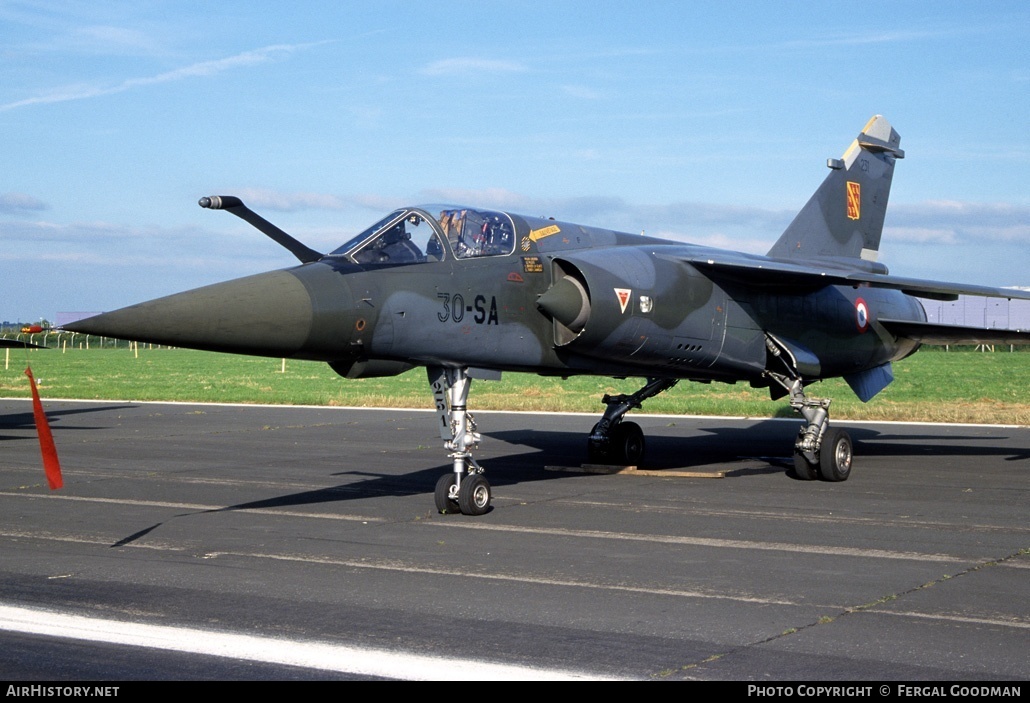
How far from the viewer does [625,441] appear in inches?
638

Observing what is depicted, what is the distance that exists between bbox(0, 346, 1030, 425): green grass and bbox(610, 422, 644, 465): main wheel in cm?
1043

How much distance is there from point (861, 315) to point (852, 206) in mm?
2703

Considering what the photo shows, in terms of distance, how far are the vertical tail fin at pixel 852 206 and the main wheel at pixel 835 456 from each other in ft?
14.6

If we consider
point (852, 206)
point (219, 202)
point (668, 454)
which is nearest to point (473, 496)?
point (219, 202)

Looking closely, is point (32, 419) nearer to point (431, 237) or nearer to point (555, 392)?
point (555, 392)

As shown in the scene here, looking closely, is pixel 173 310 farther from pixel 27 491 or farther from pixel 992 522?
pixel 992 522

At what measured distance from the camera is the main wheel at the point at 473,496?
1124 cm

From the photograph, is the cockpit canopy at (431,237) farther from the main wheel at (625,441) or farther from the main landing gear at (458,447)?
the main wheel at (625,441)

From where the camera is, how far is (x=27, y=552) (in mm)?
9203

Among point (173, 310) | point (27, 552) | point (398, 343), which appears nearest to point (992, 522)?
point (398, 343)

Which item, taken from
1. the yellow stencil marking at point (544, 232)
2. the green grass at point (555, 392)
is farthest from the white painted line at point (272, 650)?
the green grass at point (555, 392)

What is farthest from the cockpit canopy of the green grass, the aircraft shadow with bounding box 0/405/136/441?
the green grass

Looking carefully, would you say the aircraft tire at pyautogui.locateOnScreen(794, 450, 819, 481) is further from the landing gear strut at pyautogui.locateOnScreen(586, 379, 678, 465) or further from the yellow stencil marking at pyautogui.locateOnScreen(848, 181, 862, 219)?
the yellow stencil marking at pyautogui.locateOnScreen(848, 181, 862, 219)
